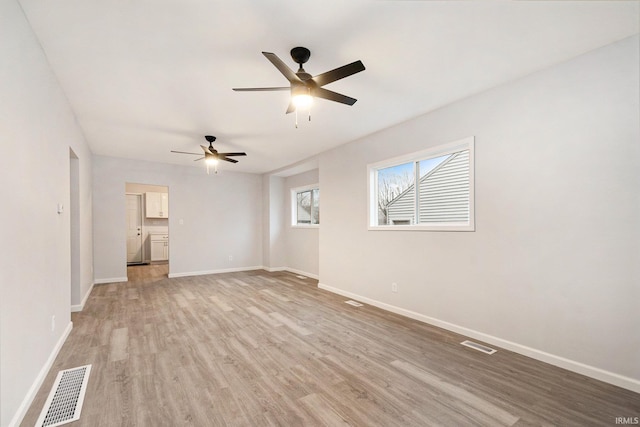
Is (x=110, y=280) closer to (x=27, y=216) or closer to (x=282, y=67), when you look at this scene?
(x=27, y=216)

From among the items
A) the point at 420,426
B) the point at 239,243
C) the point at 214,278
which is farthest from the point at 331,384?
the point at 239,243

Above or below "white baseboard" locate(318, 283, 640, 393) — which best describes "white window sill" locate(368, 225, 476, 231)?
above

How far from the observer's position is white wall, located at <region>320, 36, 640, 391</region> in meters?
2.22

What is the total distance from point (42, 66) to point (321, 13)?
2.35 m

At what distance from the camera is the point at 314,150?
551 centimetres

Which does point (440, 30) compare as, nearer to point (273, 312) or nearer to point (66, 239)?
point (273, 312)

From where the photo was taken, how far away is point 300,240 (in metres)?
7.25

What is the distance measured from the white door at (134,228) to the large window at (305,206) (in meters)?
5.55

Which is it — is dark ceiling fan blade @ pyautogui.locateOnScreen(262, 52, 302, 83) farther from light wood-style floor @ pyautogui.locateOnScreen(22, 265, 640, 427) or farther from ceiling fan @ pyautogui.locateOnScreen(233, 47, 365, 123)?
light wood-style floor @ pyautogui.locateOnScreen(22, 265, 640, 427)

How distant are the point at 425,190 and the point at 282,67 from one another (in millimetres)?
2499

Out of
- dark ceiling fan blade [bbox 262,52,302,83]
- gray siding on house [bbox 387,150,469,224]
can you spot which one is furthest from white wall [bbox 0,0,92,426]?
gray siding on house [bbox 387,150,469,224]

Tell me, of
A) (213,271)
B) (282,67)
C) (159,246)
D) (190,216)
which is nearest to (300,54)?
(282,67)

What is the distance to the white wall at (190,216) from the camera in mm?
6059

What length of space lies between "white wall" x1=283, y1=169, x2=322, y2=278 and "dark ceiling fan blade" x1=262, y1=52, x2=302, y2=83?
14.4ft
